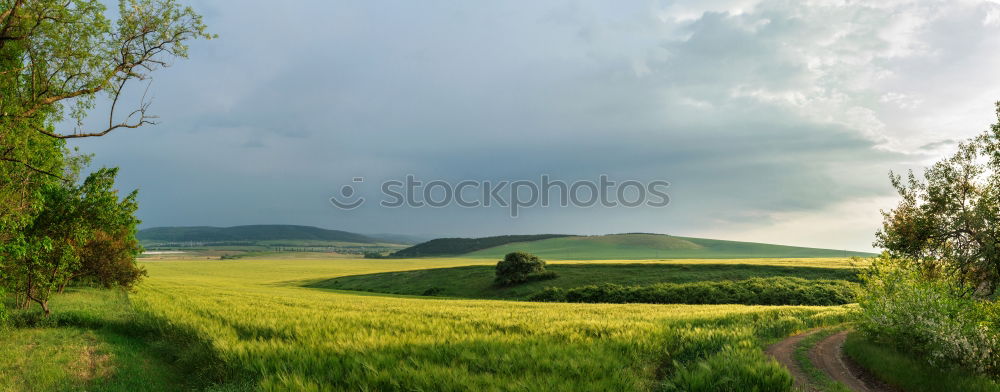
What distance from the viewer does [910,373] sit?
12.3 m

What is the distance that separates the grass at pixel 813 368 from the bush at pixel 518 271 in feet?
152

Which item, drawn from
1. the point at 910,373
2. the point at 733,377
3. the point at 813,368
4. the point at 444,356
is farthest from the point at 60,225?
the point at 910,373

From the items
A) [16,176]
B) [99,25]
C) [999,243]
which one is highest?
[99,25]

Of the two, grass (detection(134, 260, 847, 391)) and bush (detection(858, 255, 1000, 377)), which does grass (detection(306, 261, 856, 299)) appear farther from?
grass (detection(134, 260, 847, 391))

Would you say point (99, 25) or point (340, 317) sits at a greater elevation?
point (99, 25)

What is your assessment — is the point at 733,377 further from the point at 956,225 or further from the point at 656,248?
the point at 656,248

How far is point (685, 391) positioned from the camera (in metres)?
9.03

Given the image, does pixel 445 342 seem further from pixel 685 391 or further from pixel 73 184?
pixel 73 184

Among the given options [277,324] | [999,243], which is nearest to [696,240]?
[999,243]

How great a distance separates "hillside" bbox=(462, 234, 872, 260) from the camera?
510ft

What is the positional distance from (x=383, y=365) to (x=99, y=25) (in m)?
13.8

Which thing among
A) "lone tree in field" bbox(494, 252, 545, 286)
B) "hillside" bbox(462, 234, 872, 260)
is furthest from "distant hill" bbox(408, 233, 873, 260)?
"lone tree in field" bbox(494, 252, 545, 286)

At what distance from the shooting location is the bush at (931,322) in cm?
1139

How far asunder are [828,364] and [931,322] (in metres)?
2.87
